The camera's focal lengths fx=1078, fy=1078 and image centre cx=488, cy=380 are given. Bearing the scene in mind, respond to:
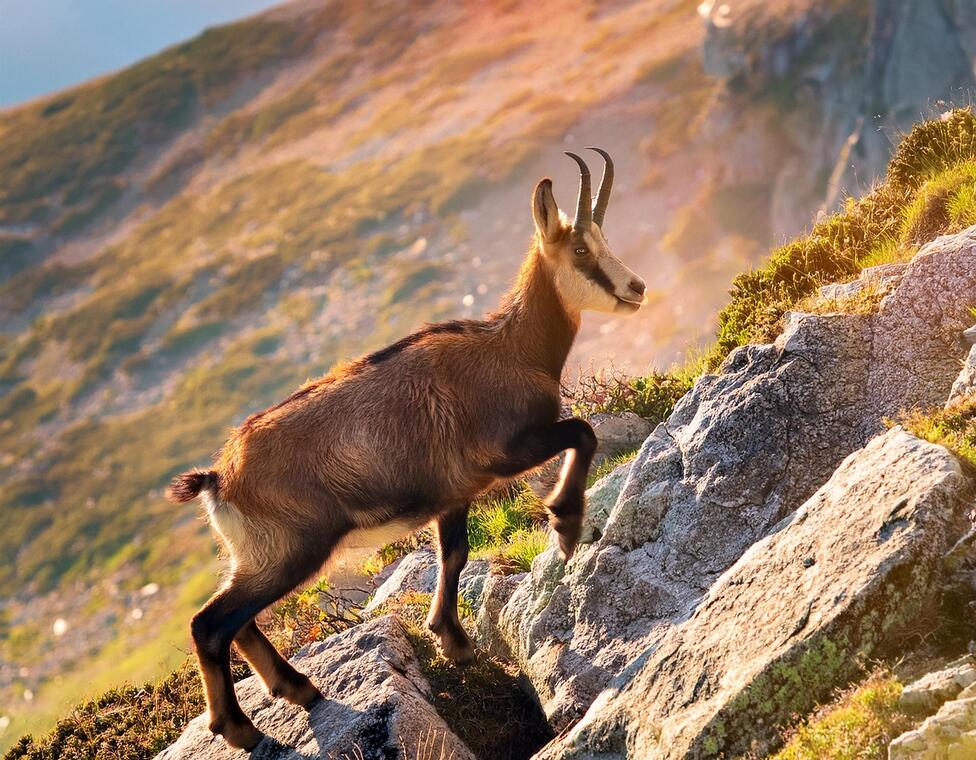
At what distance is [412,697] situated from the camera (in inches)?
300

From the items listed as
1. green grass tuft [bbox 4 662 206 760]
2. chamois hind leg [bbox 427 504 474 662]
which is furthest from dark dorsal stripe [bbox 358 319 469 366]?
green grass tuft [bbox 4 662 206 760]

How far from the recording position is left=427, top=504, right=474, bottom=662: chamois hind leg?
8492mm

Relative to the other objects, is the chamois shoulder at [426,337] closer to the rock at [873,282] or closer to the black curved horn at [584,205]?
the black curved horn at [584,205]

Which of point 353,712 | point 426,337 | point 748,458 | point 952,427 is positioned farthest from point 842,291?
point 353,712

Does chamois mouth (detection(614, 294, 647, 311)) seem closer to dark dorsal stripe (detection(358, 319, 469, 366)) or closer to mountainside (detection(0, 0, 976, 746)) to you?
dark dorsal stripe (detection(358, 319, 469, 366))

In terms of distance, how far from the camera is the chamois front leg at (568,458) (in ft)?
26.6

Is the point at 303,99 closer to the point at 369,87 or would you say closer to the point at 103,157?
the point at 369,87

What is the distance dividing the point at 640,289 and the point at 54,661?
64.4 meters

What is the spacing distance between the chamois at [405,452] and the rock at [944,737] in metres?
3.85

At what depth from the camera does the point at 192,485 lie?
784 cm

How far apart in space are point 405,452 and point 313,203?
9422 centimetres

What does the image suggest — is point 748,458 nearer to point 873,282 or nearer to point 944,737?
point 873,282

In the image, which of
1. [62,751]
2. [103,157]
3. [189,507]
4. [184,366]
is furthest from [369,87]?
[62,751]

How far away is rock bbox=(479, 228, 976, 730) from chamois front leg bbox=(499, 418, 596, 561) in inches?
14.5
